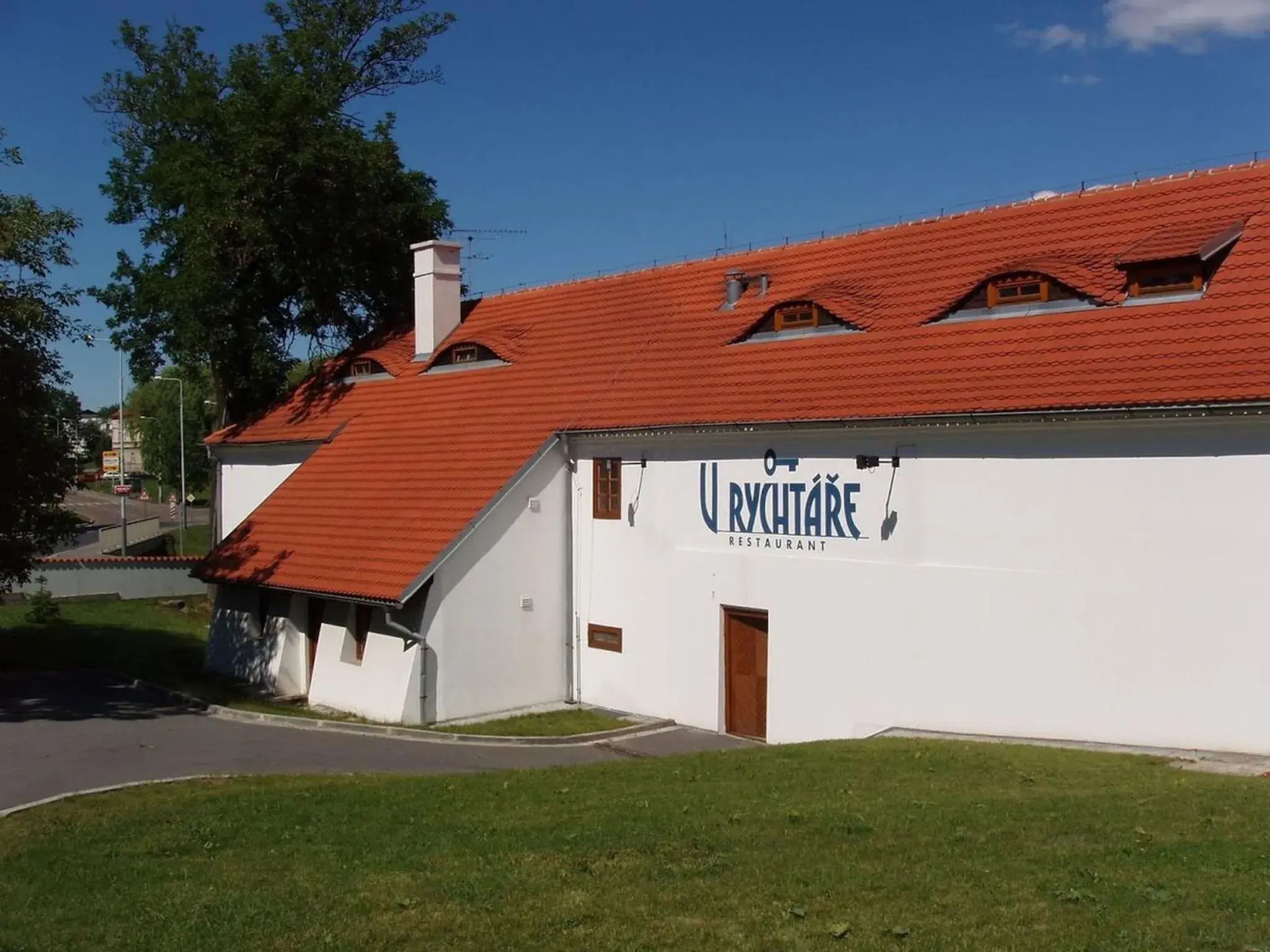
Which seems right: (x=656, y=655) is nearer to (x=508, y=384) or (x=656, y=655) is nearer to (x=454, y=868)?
(x=508, y=384)

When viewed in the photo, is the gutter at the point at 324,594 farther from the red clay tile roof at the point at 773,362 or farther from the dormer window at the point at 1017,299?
the dormer window at the point at 1017,299

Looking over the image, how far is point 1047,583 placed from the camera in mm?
15359

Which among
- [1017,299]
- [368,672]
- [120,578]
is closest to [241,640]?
[368,672]

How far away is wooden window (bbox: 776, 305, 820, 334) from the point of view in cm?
2011

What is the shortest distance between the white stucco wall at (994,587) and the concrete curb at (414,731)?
3.52 feet

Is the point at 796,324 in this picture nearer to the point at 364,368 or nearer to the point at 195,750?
the point at 195,750

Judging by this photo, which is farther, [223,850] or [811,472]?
[811,472]

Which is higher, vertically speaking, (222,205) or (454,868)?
(222,205)

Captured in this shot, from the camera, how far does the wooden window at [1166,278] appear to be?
15867mm

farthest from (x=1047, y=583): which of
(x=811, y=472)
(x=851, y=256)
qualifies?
(x=851, y=256)

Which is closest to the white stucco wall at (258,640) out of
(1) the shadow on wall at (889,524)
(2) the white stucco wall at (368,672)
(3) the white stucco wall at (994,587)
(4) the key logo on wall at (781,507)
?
(2) the white stucco wall at (368,672)

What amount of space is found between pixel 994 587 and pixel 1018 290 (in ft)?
14.7

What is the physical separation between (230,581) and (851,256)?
13.0 meters

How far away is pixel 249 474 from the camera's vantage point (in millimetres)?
31141
